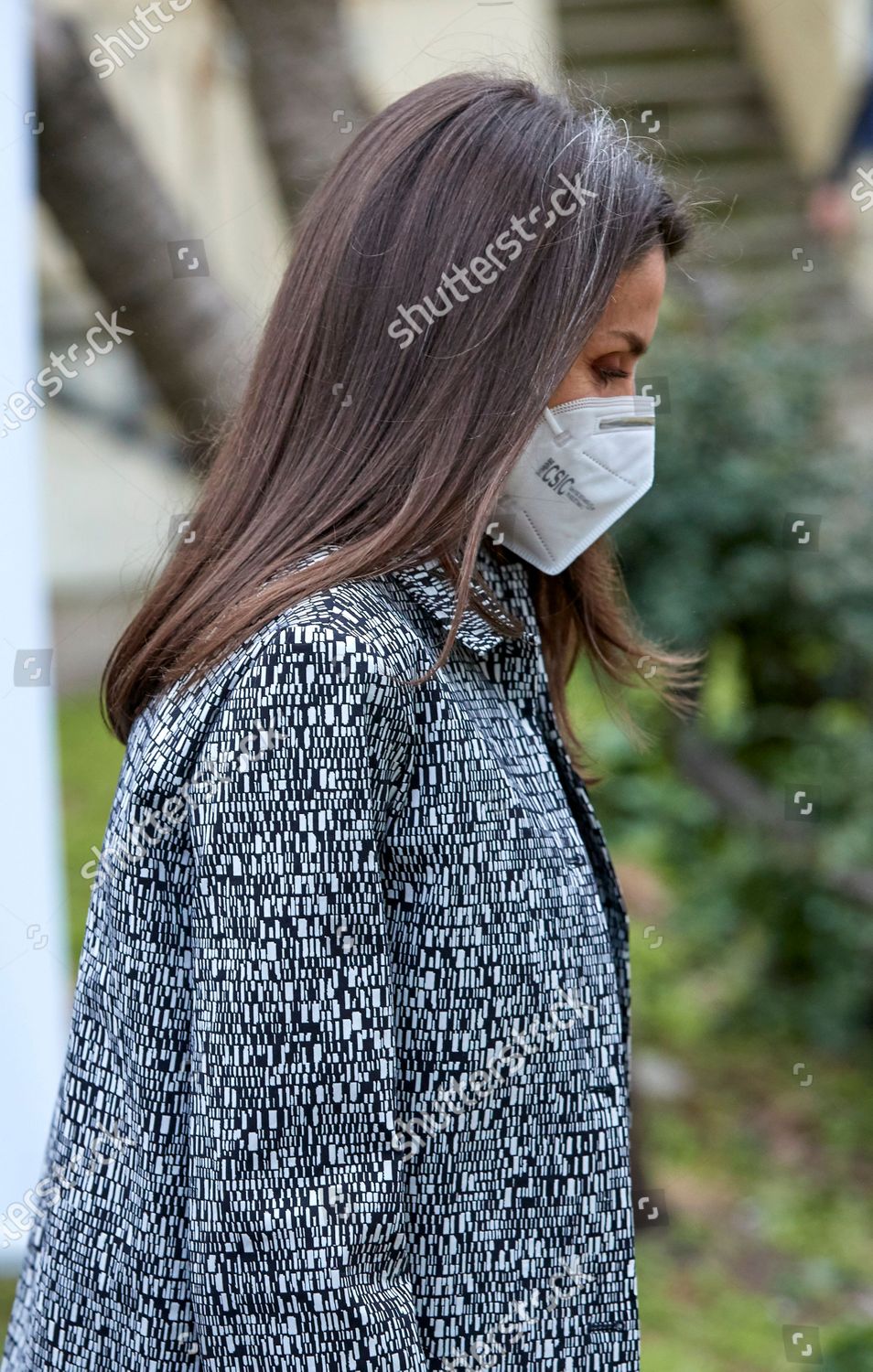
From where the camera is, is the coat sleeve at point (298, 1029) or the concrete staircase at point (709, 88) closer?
the coat sleeve at point (298, 1029)

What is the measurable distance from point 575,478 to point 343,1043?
576 mm

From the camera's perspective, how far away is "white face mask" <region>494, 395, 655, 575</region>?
1242 mm

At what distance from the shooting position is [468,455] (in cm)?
111

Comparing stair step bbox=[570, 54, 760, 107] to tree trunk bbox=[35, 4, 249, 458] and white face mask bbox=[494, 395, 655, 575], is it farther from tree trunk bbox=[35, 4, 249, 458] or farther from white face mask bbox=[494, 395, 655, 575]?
white face mask bbox=[494, 395, 655, 575]

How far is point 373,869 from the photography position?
0.97 meters

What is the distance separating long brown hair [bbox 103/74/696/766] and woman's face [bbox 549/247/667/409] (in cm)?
3

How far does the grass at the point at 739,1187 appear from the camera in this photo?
121 inches

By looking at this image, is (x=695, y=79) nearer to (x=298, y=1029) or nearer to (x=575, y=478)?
(x=575, y=478)

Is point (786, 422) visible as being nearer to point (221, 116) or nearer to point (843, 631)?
point (843, 631)

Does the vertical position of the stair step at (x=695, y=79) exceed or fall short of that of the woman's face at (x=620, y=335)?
it exceeds it

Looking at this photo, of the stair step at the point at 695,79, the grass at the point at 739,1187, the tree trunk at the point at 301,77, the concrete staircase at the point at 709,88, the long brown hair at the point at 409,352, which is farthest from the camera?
the stair step at the point at 695,79

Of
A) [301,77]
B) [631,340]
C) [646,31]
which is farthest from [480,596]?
[646,31]

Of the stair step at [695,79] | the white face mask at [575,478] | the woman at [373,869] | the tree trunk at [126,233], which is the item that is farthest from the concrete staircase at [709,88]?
the woman at [373,869]

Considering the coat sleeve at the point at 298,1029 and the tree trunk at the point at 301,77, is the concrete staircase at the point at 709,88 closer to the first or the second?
the tree trunk at the point at 301,77
